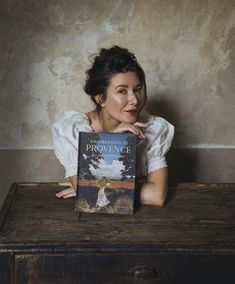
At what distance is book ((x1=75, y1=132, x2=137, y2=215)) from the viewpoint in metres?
1.39

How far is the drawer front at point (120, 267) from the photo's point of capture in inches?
48.2

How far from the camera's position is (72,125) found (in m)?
1.54

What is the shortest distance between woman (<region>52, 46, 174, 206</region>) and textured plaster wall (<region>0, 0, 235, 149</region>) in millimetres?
261

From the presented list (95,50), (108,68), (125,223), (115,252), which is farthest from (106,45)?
(115,252)

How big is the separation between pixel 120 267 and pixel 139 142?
A: 0.46 m

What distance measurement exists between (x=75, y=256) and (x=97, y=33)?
2.93ft

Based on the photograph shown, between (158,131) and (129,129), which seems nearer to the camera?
(129,129)

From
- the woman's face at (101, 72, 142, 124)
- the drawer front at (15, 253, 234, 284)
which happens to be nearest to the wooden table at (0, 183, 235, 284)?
the drawer front at (15, 253, 234, 284)

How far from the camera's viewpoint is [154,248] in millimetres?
1229

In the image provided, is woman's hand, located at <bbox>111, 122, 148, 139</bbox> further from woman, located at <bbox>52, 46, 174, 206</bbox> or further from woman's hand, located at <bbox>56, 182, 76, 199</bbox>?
woman's hand, located at <bbox>56, 182, 76, 199</bbox>

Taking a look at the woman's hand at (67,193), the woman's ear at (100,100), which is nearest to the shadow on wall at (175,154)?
the woman's ear at (100,100)

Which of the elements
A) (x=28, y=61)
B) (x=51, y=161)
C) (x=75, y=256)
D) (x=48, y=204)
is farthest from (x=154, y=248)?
(x=28, y=61)

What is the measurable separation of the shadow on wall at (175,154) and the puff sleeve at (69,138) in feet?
1.32

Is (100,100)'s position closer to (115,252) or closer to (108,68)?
(108,68)
